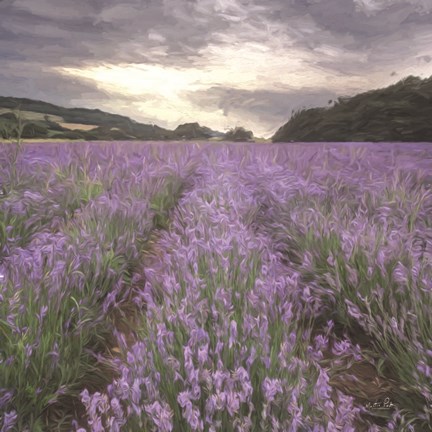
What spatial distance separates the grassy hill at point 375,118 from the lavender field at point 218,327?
6.19 meters

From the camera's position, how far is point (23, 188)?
318 centimetres

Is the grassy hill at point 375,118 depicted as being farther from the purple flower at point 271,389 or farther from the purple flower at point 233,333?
the purple flower at point 271,389

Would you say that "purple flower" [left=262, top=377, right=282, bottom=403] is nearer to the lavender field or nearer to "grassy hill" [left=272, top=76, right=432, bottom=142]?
the lavender field

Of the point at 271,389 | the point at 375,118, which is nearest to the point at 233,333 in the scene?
the point at 271,389

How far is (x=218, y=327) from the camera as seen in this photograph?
1.19 metres

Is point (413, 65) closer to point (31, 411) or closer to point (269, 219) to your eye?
point (269, 219)

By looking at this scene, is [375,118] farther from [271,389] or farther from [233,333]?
[271,389]

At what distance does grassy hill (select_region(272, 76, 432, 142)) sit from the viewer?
8.02m

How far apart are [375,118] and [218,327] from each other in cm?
1029

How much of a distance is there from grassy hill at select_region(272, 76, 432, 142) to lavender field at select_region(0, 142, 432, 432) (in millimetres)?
6190

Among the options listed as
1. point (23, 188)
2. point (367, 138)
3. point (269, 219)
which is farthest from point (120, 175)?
point (367, 138)

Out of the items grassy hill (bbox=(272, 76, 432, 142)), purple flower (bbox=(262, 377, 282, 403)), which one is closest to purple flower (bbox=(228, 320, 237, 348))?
purple flower (bbox=(262, 377, 282, 403))

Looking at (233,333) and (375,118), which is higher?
(375,118)

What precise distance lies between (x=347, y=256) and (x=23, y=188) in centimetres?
268
